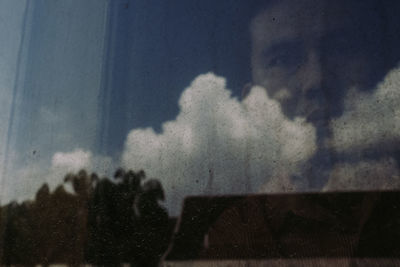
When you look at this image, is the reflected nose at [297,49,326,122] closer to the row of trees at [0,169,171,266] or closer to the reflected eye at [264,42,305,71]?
the reflected eye at [264,42,305,71]

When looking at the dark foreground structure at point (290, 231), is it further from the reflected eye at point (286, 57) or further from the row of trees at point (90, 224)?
the reflected eye at point (286, 57)

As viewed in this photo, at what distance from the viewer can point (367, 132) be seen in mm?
3160

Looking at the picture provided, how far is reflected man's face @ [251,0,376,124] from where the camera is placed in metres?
3.39

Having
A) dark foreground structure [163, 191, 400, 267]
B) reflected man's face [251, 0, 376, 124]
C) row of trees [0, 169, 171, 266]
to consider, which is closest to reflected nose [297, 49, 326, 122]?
reflected man's face [251, 0, 376, 124]

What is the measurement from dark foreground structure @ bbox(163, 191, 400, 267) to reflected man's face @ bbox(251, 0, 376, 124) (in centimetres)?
78

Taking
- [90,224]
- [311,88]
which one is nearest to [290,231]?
[311,88]

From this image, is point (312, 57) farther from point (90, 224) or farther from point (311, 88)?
point (90, 224)

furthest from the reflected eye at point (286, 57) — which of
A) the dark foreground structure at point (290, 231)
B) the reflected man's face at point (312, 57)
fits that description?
the dark foreground structure at point (290, 231)

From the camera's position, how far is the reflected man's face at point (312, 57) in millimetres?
3393

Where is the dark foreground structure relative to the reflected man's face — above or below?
below

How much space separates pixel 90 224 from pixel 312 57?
274cm

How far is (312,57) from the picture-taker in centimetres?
359

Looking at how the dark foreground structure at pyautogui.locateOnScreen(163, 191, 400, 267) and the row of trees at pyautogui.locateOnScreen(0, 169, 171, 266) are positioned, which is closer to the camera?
the dark foreground structure at pyautogui.locateOnScreen(163, 191, 400, 267)

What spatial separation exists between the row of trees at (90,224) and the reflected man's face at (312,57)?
4.96 ft
